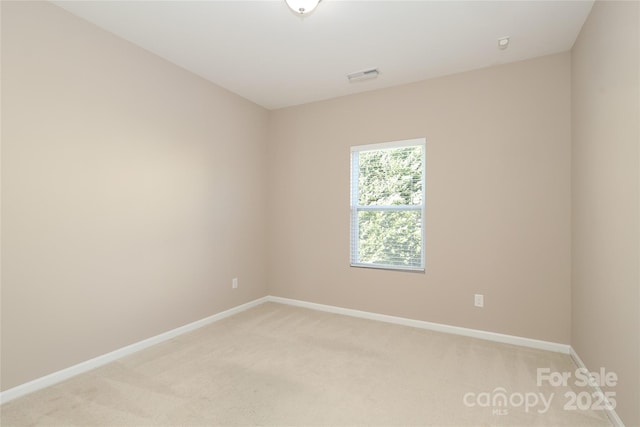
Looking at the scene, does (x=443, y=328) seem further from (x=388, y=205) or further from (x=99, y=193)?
(x=99, y=193)

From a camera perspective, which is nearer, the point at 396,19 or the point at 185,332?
the point at 396,19

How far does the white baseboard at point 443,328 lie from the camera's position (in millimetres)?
2863

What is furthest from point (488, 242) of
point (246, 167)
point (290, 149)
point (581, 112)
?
point (246, 167)

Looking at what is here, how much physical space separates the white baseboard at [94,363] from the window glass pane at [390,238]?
6.42ft

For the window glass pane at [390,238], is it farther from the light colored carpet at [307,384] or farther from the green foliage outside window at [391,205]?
the light colored carpet at [307,384]

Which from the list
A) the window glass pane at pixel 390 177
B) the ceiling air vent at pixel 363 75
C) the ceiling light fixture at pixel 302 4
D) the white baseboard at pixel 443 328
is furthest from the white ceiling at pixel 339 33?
the white baseboard at pixel 443 328

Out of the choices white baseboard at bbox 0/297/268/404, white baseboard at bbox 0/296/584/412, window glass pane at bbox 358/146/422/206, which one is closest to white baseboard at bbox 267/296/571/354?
white baseboard at bbox 0/296/584/412

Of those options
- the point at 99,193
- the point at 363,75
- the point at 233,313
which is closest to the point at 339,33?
the point at 363,75

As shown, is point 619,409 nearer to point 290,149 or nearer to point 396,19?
point 396,19

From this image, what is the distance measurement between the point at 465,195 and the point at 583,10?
5.46 feet

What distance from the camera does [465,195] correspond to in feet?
10.6

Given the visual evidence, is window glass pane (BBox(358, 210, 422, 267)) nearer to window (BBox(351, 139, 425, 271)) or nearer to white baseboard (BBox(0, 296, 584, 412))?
window (BBox(351, 139, 425, 271))

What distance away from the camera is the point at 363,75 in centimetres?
335

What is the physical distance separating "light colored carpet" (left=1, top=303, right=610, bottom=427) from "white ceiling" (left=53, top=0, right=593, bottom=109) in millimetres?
2724
